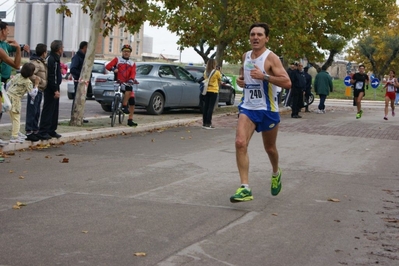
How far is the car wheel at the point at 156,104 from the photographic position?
2312 centimetres

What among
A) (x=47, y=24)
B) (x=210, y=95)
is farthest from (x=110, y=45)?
(x=210, y=95)

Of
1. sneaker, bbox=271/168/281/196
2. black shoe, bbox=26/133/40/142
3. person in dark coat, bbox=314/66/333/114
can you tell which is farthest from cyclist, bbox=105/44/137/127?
person in dark coat, bbox=314/66/333/114

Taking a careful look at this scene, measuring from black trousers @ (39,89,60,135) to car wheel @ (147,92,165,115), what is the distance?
8608 mm

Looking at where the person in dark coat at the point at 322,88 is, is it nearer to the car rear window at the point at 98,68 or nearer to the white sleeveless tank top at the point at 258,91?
the car rear window at the point at 98,68

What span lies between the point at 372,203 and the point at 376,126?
14522 mm

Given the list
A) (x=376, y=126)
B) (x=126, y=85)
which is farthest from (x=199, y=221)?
(x=376, y=126)

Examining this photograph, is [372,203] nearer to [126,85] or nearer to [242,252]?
[242,252]

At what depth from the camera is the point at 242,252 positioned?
250 inches

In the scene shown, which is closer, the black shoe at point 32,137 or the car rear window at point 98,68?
the black shoe at point 32,137

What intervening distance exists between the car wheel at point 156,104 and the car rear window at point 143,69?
2.58 ft

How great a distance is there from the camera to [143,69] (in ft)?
78.3

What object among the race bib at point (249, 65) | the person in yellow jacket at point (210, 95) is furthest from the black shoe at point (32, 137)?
the person in yellow jacket at point (210, 95)

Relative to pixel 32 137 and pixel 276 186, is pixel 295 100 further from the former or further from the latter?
pixel 276 186

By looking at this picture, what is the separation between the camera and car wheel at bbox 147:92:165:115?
2312 centimetres
